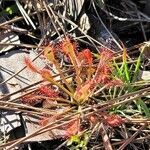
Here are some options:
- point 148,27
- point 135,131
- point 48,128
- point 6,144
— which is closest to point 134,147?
point 135,131

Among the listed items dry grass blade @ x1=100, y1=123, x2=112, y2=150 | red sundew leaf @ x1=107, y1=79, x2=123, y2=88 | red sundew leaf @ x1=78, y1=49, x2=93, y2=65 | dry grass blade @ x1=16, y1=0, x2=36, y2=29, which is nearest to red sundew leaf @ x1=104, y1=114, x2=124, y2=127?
dry grass blade @ x1=100, y1=123, x2=112, y2=150

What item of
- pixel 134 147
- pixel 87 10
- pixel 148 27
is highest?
pixel 87 10

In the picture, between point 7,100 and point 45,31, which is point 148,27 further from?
point 7,100

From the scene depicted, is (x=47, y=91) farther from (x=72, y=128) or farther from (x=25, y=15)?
(x=25, y=15)

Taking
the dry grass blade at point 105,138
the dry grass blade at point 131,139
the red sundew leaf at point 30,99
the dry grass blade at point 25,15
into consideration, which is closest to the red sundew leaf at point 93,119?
the dry grass blade at point 105,138

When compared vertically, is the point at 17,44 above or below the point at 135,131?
above

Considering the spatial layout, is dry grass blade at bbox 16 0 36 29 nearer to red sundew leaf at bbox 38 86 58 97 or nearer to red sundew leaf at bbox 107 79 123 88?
red sundew leaf at bbox 38 86 58 97

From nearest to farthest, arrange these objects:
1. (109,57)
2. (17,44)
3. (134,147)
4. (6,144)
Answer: (6,144) → (134,147) → (109,57) → (17,44)
